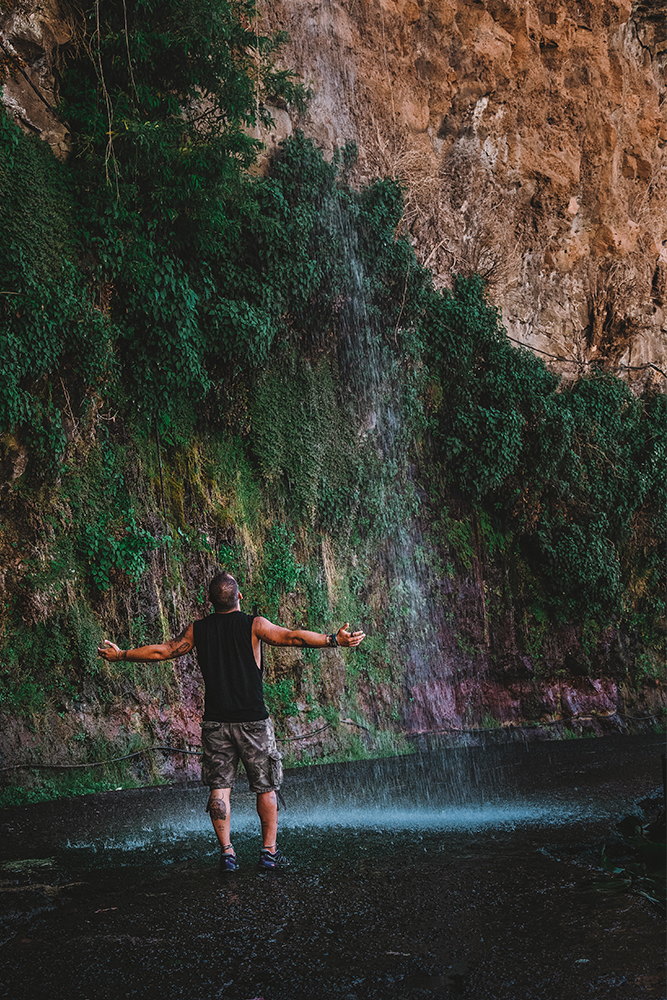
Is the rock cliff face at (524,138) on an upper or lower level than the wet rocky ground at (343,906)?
upper

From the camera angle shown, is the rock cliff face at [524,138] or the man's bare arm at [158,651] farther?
the rock cliff face at [524,138]

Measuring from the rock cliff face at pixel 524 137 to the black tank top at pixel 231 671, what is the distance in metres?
11.9

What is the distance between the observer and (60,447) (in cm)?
979

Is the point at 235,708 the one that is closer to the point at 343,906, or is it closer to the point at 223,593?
the point at 223,593

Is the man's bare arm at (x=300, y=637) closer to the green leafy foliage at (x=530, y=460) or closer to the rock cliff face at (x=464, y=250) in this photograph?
the rock cliff face at (x=464, y=250)

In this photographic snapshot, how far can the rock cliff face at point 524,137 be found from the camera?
15.3m

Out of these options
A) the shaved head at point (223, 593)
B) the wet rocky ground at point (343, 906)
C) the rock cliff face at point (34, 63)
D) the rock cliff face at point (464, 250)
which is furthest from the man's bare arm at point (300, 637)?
the rock cliff face at point (34, 63)

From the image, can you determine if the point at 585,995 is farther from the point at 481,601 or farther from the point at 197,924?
the point at 481,601

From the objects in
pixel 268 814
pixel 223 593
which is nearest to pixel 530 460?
pixel 223 593

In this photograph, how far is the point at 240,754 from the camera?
4.93m

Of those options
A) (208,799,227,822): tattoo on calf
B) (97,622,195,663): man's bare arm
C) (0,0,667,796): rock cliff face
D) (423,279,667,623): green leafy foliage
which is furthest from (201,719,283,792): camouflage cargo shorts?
(423,279,667,623): green leafy foliage

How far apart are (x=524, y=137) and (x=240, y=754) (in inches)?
666

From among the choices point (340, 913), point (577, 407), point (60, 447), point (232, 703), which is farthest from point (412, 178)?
point (340, 913)

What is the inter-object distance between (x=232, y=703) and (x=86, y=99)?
971cm
